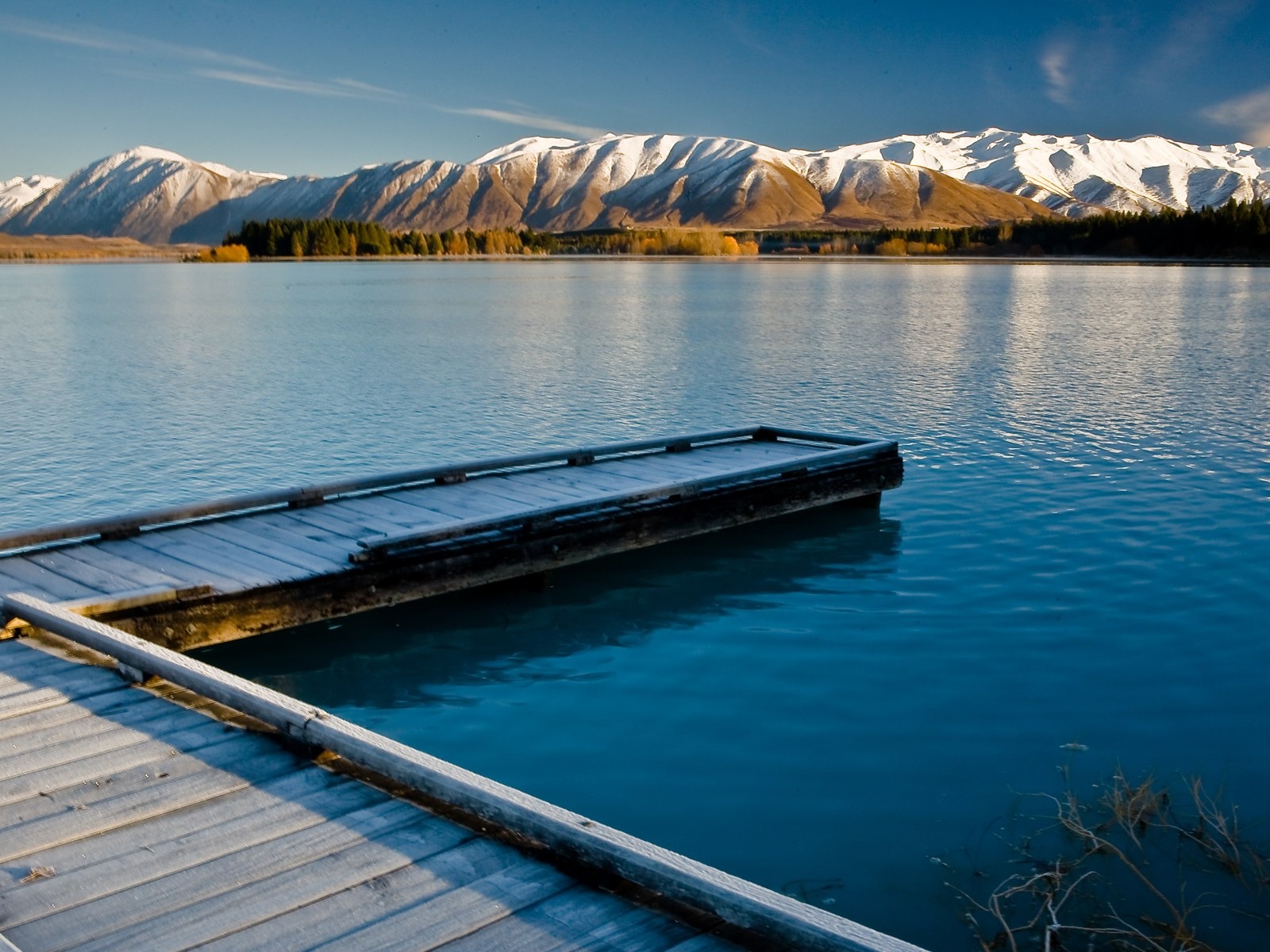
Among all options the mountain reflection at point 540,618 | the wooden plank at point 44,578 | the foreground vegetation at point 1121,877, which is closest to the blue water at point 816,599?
the mountain reflection at point 540,618

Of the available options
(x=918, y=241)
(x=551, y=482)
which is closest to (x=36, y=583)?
(x=551, y=482)

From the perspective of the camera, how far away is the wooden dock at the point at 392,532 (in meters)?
8.76

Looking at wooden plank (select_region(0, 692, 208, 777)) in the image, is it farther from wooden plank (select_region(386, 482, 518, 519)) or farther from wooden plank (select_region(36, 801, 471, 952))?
wooden plank (select_region(386, 482, 518, 519))

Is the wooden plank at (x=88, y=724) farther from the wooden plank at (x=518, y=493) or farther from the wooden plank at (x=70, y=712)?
the wooden plank at (x=518, y=493)

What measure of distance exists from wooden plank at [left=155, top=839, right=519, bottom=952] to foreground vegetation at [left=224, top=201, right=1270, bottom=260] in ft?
425

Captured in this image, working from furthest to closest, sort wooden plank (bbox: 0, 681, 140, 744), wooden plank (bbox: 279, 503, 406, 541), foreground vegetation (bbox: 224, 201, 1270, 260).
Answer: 1. foreground vegetation (bbox: 224, 201, 1270, 260)
2. wooden plank (bbox: 279, 503, 406, 541)
3. wooden plank (bbox: 0, 681, 140, 744)

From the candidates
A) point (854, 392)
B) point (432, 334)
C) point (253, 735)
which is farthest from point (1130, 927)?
point (432, 334)

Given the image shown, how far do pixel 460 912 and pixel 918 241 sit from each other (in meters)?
181

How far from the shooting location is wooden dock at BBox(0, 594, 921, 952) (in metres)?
3.83

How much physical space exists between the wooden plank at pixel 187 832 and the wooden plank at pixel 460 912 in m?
0.89

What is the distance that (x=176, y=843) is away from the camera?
4.52m

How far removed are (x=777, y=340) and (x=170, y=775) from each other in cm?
3319

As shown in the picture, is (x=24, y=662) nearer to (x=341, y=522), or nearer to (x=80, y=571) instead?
(x=80, y=571)

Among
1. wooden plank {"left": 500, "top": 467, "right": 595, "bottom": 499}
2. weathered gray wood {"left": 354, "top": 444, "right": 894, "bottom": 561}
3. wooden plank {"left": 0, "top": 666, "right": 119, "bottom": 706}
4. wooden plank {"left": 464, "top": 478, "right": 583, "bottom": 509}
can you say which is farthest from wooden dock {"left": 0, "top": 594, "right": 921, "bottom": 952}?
wooden plank {"left": 500, "top": 467, "right": 595, "bottom": 499}
